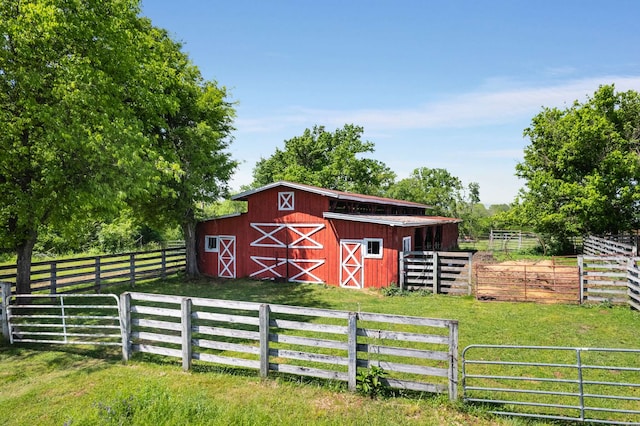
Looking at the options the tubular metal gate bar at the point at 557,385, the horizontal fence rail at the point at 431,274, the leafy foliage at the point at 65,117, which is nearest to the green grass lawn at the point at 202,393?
the tubular metal gate bar at the point at 557,385

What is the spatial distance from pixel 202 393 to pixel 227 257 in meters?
14.1

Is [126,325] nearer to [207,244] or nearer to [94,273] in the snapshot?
[94,273]

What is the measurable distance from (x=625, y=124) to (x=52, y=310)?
3581 cm

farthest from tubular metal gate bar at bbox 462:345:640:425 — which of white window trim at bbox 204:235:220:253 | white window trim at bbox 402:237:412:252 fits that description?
white window trim at bbox 204:235:220:253

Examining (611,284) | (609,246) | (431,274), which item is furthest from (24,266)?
(609,246)

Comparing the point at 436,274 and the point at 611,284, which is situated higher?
the point at 611,284

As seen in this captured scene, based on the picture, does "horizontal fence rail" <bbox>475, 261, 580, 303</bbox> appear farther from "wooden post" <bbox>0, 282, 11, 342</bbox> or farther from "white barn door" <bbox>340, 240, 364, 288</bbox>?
"wooden post" <bbox>0, 282, 11, 342</bbox>

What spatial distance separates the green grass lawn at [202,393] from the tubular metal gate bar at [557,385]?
20.8 inches

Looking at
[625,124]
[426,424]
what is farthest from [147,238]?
[625,124]

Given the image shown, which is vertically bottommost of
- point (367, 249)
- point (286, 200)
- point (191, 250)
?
point (191, 250)

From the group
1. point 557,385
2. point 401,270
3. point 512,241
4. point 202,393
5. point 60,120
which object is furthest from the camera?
point 512,241

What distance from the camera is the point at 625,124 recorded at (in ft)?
90.1

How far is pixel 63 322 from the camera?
8.93 meters

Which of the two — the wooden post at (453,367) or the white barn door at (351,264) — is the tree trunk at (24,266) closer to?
the white barn door at (351,264)
